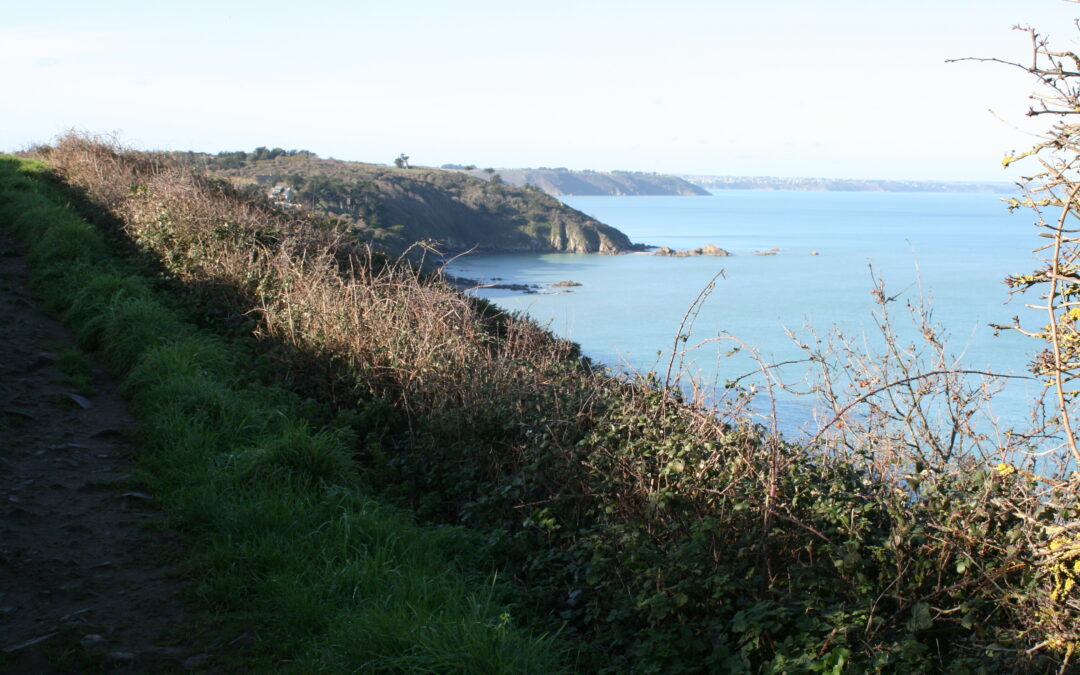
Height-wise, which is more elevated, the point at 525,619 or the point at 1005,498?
the point at 1005,498

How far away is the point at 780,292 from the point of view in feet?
127

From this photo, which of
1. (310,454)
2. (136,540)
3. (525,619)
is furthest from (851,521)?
(136,540)

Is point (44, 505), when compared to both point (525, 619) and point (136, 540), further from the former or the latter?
point (525, 619)

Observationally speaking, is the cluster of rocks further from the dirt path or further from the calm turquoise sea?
the dirt path

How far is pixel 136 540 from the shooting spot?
13.4 ft

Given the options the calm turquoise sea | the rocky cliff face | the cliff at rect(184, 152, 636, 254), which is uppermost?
the rocky cliff face

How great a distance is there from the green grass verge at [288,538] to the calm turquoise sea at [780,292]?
2.44 meters

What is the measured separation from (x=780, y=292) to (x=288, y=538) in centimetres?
3691

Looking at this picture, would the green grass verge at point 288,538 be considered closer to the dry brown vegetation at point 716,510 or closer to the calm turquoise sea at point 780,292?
the dry brown vegetation at point 716,510

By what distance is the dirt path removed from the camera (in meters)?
3.18

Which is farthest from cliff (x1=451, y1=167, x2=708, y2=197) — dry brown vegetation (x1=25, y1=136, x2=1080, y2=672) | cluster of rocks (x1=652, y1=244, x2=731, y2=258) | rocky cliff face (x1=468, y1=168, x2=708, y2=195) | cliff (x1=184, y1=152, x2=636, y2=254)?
dry brown vegetation (x1=25, y1=136, x2=1080, y2=672)

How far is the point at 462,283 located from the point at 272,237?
22990 millimetres

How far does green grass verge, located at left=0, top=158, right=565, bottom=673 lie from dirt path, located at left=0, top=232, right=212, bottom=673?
0.16 m

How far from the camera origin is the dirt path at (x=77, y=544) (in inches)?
125
